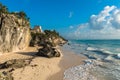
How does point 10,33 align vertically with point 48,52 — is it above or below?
above

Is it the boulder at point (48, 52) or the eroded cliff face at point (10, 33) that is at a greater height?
the eroded cliff face at point (10, 33)

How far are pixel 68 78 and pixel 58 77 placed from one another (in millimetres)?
992

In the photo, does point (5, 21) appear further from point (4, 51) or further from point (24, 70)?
point (24, 70)

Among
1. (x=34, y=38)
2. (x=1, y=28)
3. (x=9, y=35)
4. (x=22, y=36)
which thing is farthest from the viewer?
(x=34, y=38)

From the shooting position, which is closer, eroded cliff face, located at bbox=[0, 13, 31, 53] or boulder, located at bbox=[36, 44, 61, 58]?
boulder, located at bbox=[36, 44, 61, 58]

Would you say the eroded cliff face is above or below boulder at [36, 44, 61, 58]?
above

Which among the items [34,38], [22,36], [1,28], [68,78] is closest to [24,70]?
[68,78]

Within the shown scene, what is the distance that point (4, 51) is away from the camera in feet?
88.2

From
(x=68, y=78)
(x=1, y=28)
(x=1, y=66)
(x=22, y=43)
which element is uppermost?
(x=1, y=28)

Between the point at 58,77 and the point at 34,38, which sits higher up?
the point at 34,38

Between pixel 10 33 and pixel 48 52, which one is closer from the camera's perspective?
pixel 48 52

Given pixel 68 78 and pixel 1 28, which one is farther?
pixel 1 28

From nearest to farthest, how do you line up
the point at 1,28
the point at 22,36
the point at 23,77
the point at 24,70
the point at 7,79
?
1. the point at 7,79
2. the point at 23,77
3. the point at 24,70
4. the point at 1,28
5. the point at 22,36

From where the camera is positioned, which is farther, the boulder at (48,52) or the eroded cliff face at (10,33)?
the eroded cliff face at (10,33)
